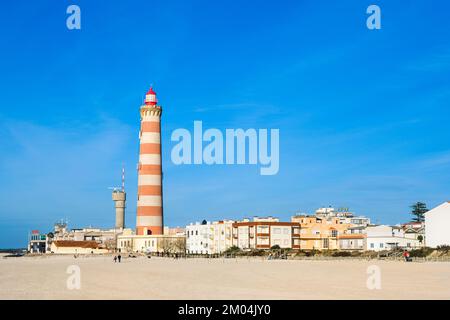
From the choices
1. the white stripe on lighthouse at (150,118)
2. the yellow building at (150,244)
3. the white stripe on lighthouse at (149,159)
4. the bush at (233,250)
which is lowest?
the bush at (233,250)

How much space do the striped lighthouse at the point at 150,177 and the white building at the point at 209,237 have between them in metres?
14.0

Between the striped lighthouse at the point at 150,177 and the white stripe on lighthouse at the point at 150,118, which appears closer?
the striped lighthouse at the point at 150,177

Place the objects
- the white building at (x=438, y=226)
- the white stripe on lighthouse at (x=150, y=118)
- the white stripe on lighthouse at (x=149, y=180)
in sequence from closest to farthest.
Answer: the white building at (x=438, y=226) < the white stripe on lighthouse at (x=149, y=180) < the white stripe on lighthouse at (x=150, y=118)

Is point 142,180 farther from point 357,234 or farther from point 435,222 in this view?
point 435,222

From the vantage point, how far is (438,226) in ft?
244

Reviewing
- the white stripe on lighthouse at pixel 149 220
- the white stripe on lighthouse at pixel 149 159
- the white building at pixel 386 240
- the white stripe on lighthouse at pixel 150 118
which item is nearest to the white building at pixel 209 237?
the white stripe on lighthouse at pixel 149 220

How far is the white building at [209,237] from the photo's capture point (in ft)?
331

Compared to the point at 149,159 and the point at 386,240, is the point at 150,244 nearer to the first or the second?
the point at 149,159

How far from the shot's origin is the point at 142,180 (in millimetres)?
87750

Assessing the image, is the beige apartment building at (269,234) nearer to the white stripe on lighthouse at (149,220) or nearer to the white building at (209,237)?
the white building at (209,237)

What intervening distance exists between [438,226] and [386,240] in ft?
37.6
